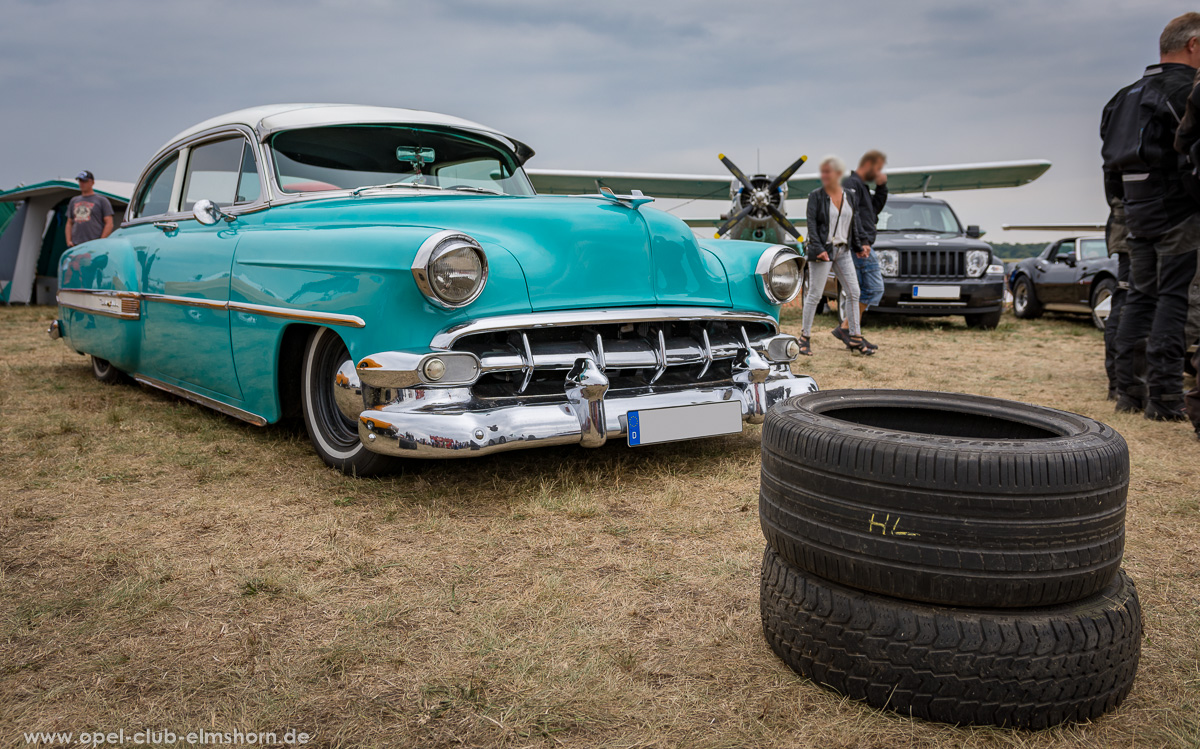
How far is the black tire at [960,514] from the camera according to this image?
1.50m

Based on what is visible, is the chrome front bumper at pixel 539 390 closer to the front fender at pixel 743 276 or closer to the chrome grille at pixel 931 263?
the front fender at pixel 743 276

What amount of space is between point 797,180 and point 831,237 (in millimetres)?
15161

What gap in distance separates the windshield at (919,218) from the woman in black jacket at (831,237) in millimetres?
3967

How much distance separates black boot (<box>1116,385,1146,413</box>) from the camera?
15.3 feet

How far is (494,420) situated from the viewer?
9.21 ft

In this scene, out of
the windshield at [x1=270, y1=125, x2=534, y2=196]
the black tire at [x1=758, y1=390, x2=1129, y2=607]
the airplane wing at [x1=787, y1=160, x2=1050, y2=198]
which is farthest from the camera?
the airplane wing at [x1=787, y1=160, x2=1050, y2=198]

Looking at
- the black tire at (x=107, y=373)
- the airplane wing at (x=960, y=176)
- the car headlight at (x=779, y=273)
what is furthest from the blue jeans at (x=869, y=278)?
the airplane wing at (x=960, y=176)

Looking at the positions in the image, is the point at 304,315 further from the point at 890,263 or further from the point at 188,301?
the point at 890,263

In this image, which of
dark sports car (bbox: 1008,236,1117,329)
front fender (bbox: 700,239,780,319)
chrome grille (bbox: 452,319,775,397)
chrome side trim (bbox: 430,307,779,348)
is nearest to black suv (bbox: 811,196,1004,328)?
dark sports car (bbox: 1008,236,1117,329)

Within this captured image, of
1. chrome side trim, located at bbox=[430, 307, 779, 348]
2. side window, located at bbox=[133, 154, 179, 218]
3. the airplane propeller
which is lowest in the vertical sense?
chrome side trim, located at bbox=[430, 307, 779, 348]

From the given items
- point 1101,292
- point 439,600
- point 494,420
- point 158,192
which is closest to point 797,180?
point 1101,292

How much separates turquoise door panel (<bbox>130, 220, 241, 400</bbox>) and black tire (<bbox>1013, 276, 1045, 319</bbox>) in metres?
11.9

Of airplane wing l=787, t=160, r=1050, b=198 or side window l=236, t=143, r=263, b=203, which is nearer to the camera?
side window l=236, t=143, r=263, b=203

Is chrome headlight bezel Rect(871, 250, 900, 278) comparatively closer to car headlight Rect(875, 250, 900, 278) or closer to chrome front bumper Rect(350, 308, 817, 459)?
car headlight Rect(875, 250, 900, 278)
